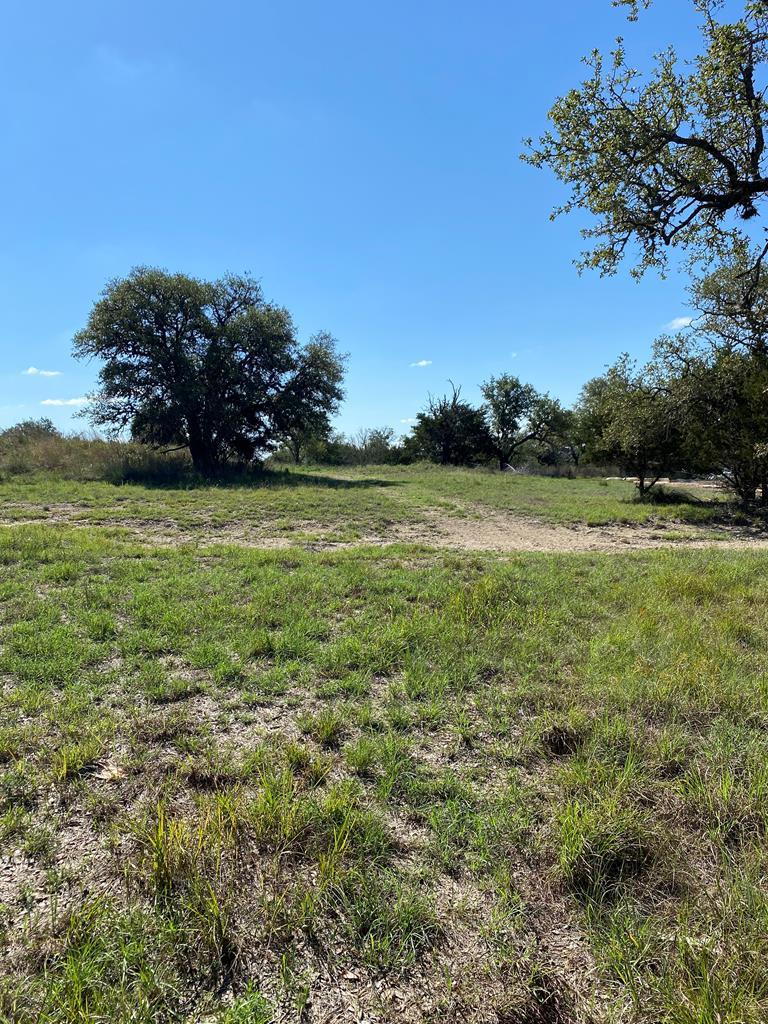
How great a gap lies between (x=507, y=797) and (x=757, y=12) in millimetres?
12612

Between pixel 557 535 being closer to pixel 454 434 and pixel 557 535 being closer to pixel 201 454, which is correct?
pixel 201 454

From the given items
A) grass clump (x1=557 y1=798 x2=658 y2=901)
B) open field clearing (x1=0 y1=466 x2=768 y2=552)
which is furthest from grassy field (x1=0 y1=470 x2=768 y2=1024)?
open field clearing (x1=0 y1=466 x2=768 y2=552)

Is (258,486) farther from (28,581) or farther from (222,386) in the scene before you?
(28,581)

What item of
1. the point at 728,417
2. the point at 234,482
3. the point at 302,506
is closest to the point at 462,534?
the point at 302,506

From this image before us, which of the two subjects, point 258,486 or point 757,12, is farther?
point 258,486

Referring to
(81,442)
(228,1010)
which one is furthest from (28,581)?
(81,442)

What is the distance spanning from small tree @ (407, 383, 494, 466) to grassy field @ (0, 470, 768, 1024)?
137 feet

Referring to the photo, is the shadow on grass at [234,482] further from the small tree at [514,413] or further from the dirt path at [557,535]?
the small tree at [514,413]

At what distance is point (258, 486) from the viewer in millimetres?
19375

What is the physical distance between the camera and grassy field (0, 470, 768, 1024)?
1601 millimetres

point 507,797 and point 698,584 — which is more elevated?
point 698,584

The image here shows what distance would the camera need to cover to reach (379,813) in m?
2.39

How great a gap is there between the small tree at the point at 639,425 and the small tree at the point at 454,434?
25862 mm

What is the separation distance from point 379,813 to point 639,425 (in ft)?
59.0
